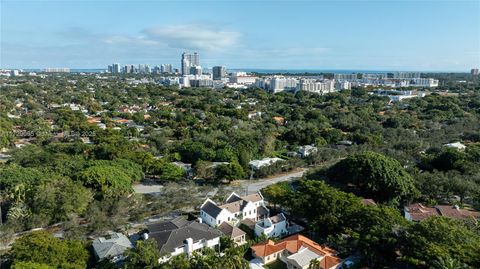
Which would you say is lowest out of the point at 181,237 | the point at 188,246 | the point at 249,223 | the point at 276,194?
the point at 249,223

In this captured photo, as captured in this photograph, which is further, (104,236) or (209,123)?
(209,123)

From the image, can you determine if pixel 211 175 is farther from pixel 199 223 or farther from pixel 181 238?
pixel 181 238

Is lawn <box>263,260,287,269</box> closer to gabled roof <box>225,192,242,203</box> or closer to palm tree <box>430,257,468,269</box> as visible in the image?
gabled roof <box>225,192,242,203</box>

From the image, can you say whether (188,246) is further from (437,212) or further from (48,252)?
(437,212)

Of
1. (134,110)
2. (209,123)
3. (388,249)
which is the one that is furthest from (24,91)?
(388,249)

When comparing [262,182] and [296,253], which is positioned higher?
[296,253]

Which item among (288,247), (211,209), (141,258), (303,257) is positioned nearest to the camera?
(141,258)

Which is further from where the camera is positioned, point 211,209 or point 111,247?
point 211,209

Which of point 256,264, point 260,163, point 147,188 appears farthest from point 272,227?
point 260,163

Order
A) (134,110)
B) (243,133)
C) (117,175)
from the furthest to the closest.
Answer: (134,110) → (243,133) → (117,175)
